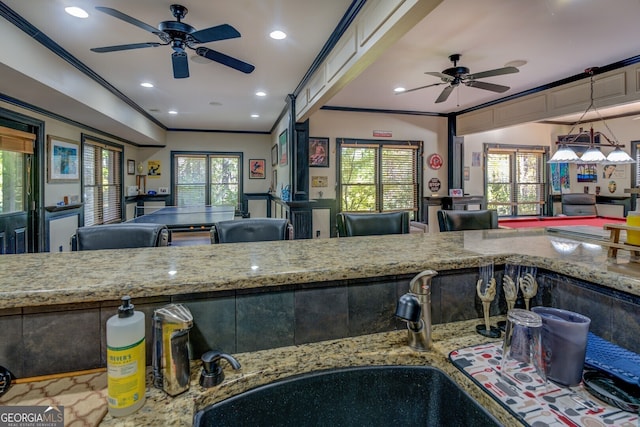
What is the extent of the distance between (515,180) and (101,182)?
823 centimetres

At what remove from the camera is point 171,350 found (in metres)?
0.72

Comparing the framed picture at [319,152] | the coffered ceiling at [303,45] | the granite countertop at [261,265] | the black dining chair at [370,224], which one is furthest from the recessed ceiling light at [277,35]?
the framed picture at [319,152]

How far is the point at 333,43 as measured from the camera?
3205 mm

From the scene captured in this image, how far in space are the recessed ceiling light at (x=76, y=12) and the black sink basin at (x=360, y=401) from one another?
326 cm

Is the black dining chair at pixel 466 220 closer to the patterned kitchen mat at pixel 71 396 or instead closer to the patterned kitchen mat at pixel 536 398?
the patterned kitchen mat at pixel 536 398

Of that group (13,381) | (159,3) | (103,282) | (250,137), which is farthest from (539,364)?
(250,137)

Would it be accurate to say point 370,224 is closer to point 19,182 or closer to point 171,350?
point 171,350

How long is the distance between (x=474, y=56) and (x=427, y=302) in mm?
3708

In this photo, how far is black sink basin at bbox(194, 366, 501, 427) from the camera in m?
0.79

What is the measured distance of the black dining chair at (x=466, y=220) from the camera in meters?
2.53

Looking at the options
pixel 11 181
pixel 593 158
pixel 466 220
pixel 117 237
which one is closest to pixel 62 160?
pixel 11 181

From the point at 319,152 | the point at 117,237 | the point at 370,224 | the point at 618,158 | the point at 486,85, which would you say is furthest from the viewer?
the point at 319,152

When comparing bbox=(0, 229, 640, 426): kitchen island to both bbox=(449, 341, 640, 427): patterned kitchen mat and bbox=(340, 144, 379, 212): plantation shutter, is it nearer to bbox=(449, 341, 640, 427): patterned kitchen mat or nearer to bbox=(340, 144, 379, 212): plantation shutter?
bbox=(449, 341, 640, 427): patterned kitchen mat

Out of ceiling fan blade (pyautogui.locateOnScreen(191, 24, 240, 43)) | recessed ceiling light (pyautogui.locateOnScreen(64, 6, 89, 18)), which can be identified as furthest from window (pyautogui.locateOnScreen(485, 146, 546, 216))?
recessed ceiling light (pyautogui.locateOnScreen(64, 6, 89, 18))
